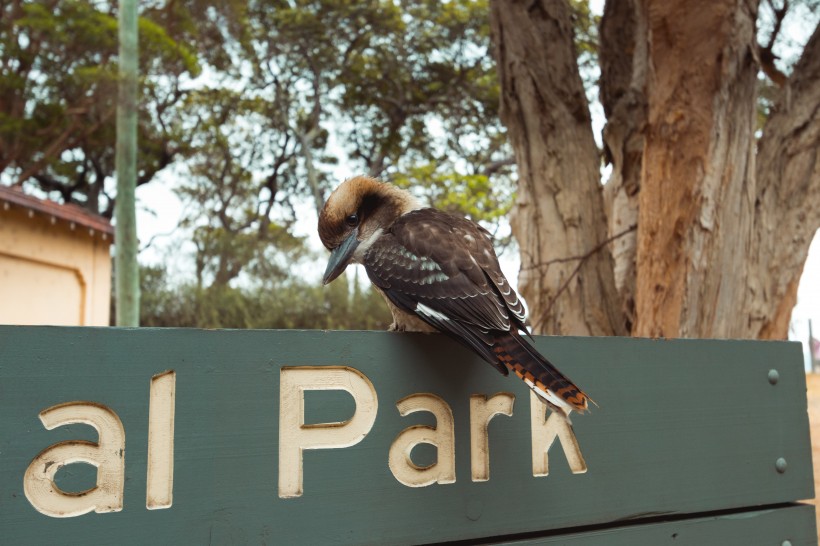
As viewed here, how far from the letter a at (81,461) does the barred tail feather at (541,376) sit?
0.69 m

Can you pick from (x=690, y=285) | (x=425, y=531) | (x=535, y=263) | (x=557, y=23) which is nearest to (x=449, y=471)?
(x=425, y=531)

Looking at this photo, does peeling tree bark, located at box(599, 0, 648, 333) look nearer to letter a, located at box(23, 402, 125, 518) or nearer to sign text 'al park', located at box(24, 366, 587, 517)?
sign text 'al park', located at box(24, 366, 587, 517)

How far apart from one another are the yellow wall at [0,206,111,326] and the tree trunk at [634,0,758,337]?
8041 millimetres

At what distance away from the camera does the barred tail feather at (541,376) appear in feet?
4.36

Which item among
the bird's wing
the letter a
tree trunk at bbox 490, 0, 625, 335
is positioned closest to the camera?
the letter a

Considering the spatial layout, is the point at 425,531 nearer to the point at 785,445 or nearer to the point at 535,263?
the point at 785,445

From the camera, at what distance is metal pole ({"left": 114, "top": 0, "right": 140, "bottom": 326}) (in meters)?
9.18

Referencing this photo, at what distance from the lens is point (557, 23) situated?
147 inches

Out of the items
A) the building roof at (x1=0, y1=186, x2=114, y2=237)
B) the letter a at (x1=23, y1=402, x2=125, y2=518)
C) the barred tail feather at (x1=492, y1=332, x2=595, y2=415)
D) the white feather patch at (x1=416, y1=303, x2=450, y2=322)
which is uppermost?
the building roof at (x1=0, y1=186, x2=114, y2=237)

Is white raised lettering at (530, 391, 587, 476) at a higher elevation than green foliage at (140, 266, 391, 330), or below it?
below

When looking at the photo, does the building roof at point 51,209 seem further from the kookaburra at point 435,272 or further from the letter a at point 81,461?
the letter a at point 81,461

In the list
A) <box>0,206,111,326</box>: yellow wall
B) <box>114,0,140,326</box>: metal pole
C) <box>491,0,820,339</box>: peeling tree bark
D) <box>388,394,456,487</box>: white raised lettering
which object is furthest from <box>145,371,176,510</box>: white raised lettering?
<box>0,206,111,326</box>: yellow wall

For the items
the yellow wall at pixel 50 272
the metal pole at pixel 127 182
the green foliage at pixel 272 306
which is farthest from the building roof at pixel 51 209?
the green foliage at pixel 272 306

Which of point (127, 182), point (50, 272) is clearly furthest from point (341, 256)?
point (50, 272)
